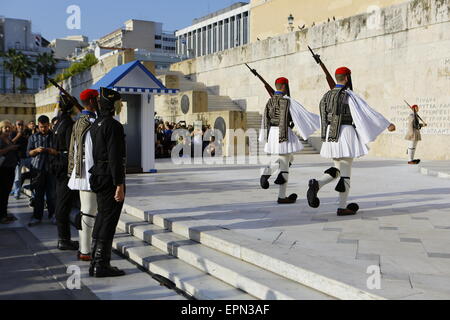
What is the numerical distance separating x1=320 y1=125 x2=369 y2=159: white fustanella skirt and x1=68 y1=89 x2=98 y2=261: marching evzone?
11.1ft

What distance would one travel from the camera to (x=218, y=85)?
28547 millimetres

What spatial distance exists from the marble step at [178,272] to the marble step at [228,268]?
63 millimetres

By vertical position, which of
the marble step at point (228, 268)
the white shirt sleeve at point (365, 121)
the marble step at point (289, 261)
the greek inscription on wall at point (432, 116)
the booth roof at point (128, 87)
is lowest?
the marble step at point (228, 268)

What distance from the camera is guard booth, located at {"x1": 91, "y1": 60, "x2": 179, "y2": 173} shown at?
12.4 m

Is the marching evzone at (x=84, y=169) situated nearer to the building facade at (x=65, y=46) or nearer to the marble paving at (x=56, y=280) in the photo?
the marble paving at (x=56, y=280)

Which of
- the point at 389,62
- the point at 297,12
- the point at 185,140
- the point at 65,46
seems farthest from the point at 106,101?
the point at 65,46

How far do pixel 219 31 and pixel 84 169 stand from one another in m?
97.0

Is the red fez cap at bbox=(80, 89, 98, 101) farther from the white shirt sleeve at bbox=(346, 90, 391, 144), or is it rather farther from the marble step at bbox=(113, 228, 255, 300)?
the white shirt sleeve at bbox=(346, 90, 391, 144)

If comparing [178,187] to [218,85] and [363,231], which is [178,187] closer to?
[363,231]

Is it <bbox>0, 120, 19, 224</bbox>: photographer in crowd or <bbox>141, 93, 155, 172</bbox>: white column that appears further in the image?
<bbox>141, 93, 155, 172</bbox>: white column

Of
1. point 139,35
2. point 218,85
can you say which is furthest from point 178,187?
point 139,35

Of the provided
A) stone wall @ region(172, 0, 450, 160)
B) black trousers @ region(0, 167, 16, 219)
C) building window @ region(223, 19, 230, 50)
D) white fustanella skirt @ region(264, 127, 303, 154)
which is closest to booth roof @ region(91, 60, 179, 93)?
black trousers @ region(0, 167, 16, 219)

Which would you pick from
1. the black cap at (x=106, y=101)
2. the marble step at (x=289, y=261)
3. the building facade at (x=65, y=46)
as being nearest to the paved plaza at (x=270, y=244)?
the marble step at (x=289, y=261)

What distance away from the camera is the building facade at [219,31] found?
89.9 metres
